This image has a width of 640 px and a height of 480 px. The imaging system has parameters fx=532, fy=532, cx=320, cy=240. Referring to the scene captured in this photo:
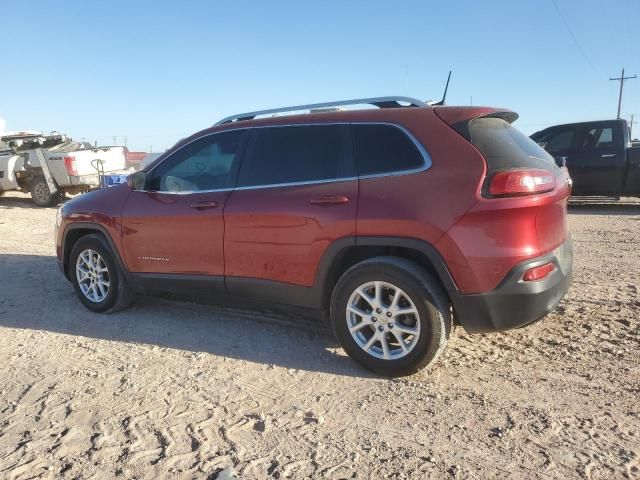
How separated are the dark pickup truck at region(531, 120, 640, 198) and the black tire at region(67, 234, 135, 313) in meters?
9.15

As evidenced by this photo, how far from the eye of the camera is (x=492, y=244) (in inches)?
124

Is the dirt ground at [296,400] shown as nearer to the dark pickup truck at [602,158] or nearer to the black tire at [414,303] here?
the black tire at [414,303]

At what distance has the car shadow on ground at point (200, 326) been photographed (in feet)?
13.0

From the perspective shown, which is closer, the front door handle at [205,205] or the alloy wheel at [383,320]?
the alloy wheel at [383,320]

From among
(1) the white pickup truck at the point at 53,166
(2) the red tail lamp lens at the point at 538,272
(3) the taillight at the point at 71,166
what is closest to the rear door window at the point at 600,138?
(2) the red tail lamp lens at the point at 538,272

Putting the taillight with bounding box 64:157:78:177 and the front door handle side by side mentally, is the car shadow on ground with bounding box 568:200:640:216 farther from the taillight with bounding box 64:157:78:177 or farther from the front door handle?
the taillight with bounding box 64:157:78:177

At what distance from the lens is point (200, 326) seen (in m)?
4.64

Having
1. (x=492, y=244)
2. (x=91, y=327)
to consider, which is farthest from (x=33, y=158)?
(x=492, y=244)

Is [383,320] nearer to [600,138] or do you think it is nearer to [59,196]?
[600,138]

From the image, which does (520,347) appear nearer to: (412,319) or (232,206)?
(412,319)

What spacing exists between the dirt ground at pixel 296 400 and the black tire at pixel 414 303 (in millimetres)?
134

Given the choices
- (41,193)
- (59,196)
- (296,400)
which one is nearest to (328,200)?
(296,400)

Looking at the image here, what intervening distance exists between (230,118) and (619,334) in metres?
3.59

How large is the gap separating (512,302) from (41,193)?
13.4 m
